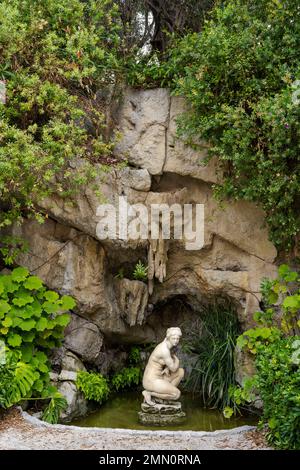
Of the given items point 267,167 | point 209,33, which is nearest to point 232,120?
point 267,167

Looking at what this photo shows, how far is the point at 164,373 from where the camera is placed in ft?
22.4

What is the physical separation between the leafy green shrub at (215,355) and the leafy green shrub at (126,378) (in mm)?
798

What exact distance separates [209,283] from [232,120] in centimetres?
249

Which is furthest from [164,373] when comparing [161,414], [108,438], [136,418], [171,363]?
[108,438]

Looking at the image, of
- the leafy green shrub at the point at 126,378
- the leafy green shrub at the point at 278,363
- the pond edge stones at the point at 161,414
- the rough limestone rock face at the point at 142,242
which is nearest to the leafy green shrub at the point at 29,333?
the rough limestone rock face at the point at 142,242

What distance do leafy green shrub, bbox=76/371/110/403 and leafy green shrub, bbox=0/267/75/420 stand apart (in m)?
0.41

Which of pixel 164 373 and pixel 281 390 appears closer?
pixel 281 390

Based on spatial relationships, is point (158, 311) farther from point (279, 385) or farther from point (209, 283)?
point (279, 385)

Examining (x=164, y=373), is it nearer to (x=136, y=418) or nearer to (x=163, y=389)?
(x=163, y=389)

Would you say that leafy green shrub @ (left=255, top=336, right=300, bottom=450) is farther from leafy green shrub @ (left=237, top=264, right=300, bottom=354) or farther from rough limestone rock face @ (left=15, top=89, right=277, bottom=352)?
rough limestone rock face @ (left=15, top=89, right=277, bottom=352)

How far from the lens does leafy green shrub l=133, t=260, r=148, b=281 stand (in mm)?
7617

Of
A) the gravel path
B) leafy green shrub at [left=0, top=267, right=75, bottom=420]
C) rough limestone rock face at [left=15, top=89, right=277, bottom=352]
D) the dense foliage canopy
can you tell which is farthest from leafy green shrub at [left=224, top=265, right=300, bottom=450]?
leafy green shrub at [left=0, top=267, right=75, bottom=420]

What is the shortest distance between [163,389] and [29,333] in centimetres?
186

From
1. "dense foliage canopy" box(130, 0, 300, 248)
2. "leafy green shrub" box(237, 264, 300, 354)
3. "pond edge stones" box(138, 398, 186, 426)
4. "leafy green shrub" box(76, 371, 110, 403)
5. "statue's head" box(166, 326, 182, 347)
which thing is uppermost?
"dense foliage canopy" box(130, 0, 300, 248)
